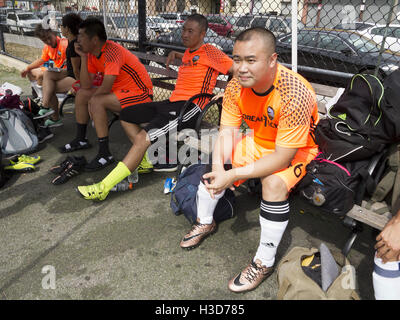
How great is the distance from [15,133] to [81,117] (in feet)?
2.55

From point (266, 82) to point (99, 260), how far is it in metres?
1.68

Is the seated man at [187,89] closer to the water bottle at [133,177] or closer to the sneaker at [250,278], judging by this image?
the water bottle at [133,177]

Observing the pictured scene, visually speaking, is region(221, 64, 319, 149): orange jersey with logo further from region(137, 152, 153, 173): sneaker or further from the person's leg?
the person's leg

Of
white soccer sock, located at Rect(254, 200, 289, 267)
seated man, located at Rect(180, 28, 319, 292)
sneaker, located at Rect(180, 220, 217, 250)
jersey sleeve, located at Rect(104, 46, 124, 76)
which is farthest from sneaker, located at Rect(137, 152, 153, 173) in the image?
white soccer sock, located at Rect(254, 200, 289, 267)

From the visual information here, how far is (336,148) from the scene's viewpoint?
2.07 metres

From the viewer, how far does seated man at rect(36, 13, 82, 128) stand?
164 inches

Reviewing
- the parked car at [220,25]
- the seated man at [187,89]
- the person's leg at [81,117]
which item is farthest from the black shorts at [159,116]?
the parked car at [220,25]

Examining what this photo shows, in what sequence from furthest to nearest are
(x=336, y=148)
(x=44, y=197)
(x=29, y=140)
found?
(x=29, y=140) < (x=44, y=197) < (x=336, y=148)

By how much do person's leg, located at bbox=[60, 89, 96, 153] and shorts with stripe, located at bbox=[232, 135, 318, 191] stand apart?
233cm
